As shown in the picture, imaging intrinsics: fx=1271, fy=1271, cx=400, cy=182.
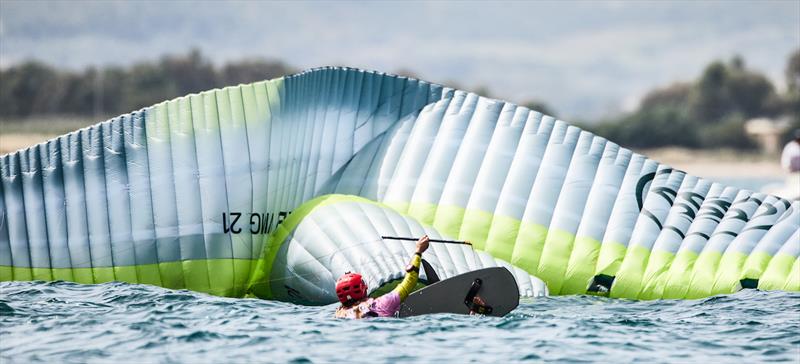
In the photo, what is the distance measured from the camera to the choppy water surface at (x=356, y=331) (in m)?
10.2

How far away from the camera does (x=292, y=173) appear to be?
14.5m

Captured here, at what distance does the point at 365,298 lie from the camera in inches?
459

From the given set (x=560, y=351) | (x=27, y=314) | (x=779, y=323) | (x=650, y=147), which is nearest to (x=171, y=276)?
(x=27, y=314)

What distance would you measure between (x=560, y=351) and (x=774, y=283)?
3.99 meters

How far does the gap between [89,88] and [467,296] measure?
66754 mm

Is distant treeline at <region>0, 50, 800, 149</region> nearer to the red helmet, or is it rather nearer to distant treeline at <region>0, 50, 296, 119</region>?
distant treeline at <region>0, 50, 296, 119</region>

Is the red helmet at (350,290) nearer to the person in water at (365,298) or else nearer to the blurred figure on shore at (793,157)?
the person in water at (365,298)

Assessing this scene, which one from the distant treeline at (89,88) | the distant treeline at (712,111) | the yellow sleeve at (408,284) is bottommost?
the yellow sleeve at (408,284)

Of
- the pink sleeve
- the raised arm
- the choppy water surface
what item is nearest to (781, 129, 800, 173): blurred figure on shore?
the choppy water surface

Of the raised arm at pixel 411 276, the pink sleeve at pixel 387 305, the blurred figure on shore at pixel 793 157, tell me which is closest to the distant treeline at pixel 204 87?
the blurred figure on shore at pixel 793 157

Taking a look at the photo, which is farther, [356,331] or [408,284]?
[408,284]

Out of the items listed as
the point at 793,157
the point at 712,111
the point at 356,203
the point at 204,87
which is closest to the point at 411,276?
the point at 356,203

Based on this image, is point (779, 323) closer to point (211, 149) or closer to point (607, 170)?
point (607, 170)

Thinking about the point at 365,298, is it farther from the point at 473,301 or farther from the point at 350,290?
the point at 473,301
